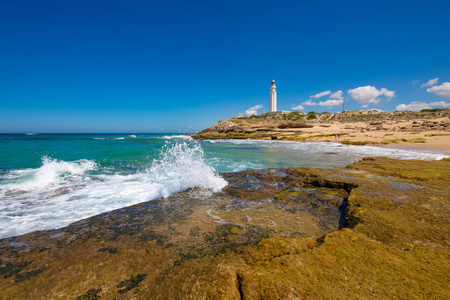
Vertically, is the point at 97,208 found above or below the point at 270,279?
below

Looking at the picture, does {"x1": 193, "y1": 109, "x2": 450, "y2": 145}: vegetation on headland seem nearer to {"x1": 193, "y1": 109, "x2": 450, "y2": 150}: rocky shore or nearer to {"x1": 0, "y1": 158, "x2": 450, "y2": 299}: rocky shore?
{"x1": 193, "y1": 109, "x2": 450, "y2": 150}: rocky shore

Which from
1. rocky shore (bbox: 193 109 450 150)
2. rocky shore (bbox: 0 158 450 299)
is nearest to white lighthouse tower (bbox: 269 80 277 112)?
rocky shore (bbox: 193 109 450 150)

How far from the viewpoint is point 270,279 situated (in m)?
1.95

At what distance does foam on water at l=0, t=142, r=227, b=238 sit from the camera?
15.3 ft

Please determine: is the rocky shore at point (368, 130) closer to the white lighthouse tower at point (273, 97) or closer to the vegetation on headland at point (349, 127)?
the vegetation on headland at point (349, 127)

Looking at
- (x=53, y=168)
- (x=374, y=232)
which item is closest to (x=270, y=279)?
(x=374, y=232)

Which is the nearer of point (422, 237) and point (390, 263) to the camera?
point (390, 263)

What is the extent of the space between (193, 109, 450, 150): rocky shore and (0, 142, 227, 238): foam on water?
23593 mm

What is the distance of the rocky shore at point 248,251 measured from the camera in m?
1.93

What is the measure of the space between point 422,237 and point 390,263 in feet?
3.71

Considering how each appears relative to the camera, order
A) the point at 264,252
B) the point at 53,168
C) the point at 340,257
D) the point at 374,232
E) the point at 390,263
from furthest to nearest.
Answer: the point at 53,168
the point at 374,232
the point at 264,252
the point at 340,257
the point at 390,263

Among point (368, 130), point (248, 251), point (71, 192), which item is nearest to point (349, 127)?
point (368, 130)

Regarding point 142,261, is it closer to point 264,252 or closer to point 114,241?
point 114,241

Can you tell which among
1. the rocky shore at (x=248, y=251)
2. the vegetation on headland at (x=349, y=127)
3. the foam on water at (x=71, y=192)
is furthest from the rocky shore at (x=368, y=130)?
the foam on water at (x=71, y=192)
